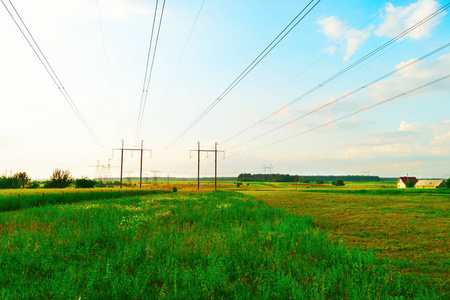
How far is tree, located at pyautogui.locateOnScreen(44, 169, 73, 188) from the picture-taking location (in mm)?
69100

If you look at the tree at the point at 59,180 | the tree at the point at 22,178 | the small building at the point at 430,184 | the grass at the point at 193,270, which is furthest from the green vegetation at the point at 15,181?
the small building at the point at 430,184

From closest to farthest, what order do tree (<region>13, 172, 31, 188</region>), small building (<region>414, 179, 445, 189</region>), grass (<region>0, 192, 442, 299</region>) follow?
grass (<region>0, 192, 442, 299</region>) → tree (<region>13, 172, 31, 188</region>) → small building (<region>414, 179, 445, 189</region>)

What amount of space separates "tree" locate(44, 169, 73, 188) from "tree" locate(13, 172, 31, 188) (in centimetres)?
2338

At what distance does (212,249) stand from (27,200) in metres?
27.3

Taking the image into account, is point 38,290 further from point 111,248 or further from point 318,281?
point 318,281

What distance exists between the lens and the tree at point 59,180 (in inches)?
2720

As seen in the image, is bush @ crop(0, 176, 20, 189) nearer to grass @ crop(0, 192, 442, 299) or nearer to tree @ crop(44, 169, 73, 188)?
tree @ crop(44, 169, 73, 188)

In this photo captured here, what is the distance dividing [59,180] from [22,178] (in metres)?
29.7

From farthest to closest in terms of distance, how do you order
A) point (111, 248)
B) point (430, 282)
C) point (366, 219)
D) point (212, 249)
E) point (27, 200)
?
point (27, 200) < point (366, 219) < point (111, 248) < point (212, 249) < point (430, 282)

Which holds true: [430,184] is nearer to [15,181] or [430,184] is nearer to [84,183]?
[84,183]

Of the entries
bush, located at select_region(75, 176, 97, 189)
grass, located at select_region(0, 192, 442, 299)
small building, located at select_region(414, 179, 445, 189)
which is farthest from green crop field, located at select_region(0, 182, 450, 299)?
small building, located at select_region(414, 179, 445, 189)

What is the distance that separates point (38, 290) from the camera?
18.9 feet

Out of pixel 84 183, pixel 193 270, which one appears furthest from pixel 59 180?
pixel 193 270

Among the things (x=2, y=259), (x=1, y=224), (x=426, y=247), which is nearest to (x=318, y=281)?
(x=426, y=247)
